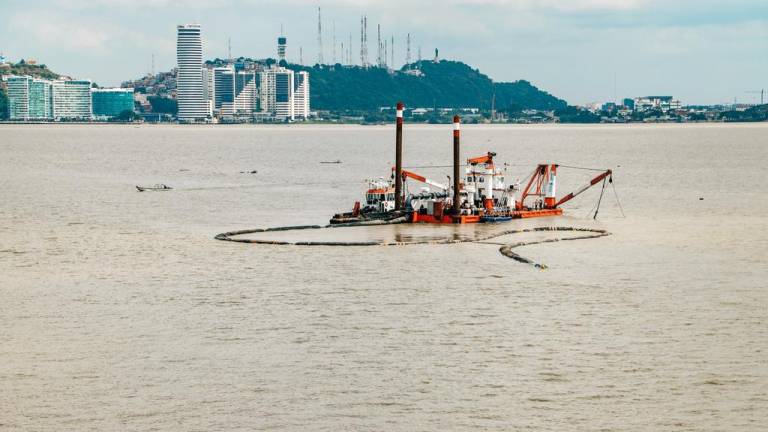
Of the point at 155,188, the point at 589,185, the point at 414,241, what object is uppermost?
the point at 589,185

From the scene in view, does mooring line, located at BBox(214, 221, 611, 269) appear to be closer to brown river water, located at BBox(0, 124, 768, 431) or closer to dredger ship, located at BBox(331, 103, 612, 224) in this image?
brown river water, located at BBox(0, 124, 768, 431)

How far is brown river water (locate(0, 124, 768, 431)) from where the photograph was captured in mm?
31906

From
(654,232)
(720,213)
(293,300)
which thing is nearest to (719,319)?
(293,300)

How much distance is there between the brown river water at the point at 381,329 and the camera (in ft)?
→ 105

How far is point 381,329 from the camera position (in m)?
41.8

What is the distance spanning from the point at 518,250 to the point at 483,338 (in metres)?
24.0

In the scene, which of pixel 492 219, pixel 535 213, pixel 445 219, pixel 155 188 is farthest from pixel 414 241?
pixel 155 188

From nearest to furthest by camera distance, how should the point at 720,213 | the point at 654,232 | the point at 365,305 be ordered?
the point at 365,305 < the point at 654,232 < the point at 720,213

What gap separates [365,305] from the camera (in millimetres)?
46625

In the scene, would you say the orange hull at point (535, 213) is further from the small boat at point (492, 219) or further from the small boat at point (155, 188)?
the small boat at point (155, 188)

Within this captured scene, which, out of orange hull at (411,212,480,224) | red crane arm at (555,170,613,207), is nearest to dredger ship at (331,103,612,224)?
orange hull at (411,212,480,224)

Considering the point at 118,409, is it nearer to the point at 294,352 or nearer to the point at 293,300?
the point at 294,352

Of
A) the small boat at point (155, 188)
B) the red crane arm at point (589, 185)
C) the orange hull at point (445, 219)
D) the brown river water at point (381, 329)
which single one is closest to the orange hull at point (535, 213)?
the red crane arm at point (589, 185)

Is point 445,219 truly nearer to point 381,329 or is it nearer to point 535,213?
point 535,213
